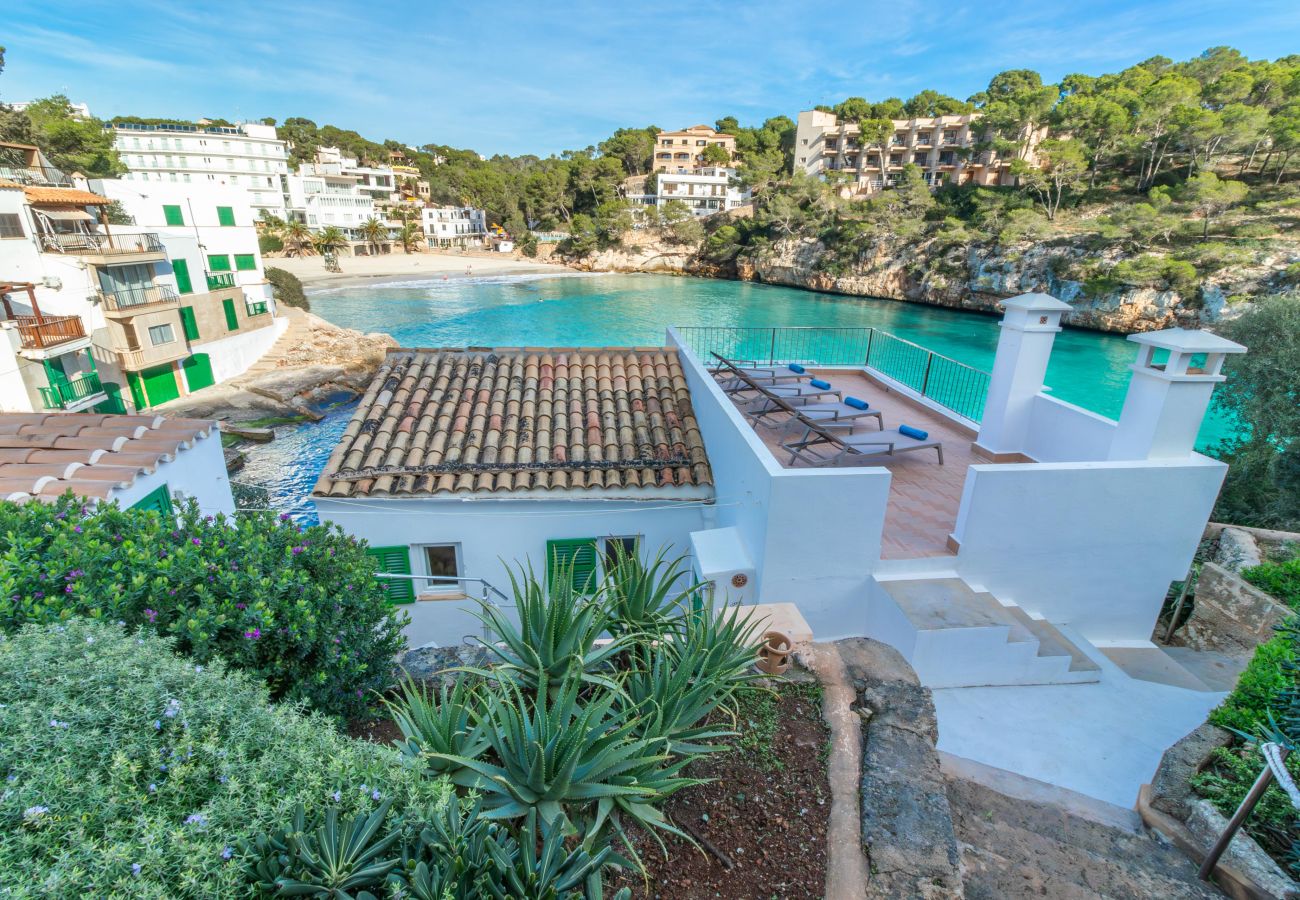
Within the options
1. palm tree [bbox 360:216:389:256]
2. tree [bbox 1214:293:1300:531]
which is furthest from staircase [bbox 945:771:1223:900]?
palm tree [bbox 360:216:389:256]

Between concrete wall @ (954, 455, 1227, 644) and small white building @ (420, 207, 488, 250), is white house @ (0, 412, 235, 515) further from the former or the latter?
small white building @ (420, 207, 488, 250)

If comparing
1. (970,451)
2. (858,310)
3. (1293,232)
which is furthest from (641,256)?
(970,451)

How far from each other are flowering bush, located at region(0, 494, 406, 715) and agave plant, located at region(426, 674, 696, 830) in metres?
1.27

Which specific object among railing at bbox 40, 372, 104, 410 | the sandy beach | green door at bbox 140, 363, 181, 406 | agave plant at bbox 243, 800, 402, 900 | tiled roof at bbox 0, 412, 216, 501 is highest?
agave plant at bbox 243, 800, 402, 900

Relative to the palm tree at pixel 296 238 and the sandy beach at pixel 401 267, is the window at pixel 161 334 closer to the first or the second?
the sandy beach at pixel 401 267

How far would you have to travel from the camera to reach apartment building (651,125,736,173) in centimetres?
11081

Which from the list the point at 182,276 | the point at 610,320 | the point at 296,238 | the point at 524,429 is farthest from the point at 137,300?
the point at 296,238

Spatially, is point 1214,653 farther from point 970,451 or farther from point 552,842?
point 552,842

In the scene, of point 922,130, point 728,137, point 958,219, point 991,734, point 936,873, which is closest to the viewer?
point 936,873

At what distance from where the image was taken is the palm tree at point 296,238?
262 feet

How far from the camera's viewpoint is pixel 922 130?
3223 inches

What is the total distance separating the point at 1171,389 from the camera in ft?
21.4

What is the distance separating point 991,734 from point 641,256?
85944 millimetres

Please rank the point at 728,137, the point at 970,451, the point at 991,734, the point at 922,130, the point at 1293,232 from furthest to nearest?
the point at 728,137, the point at 922,130, the point at 1293,232, the point at 970,451, the point at 991,734
